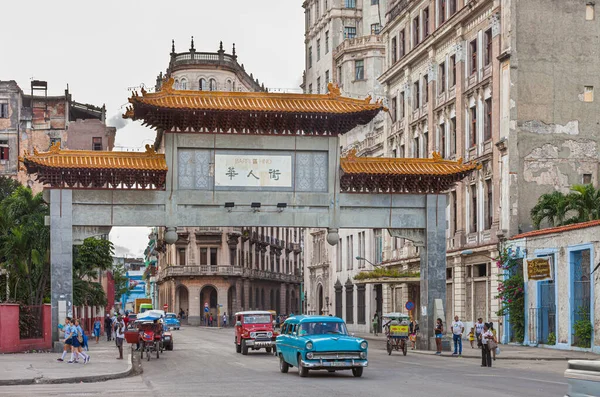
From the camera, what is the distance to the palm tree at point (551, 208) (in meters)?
47.3

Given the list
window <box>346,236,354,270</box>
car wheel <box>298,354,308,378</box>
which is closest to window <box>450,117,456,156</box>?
window <box>346,236,354,270</box>

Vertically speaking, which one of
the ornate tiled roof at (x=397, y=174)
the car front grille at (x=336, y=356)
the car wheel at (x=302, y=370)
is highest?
the ornate tiled roof at (x=397, y=174)

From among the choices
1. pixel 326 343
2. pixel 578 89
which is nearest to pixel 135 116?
pixel 326 343

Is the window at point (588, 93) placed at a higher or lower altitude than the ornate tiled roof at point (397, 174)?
higher

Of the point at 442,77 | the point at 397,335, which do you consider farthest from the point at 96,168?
the point at 442,77

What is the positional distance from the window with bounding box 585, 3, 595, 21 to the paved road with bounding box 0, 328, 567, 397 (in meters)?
22.7

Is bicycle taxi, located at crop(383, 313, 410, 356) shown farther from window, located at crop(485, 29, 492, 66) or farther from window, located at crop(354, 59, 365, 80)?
window, located at crop(354, 59, 365, 80)

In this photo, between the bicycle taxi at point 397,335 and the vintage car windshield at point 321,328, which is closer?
the vintage car windshield at point 321,328

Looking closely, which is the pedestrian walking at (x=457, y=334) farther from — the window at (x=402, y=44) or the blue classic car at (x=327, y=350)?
the window at (x=402, y=44)

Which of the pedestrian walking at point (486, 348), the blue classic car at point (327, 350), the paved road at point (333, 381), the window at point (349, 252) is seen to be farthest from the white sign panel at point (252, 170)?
the window at point (349, 252)

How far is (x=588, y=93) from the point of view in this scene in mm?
52031

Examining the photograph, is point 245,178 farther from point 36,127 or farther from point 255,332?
point 36,127

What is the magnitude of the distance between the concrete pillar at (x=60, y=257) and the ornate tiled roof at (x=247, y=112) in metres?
4.84

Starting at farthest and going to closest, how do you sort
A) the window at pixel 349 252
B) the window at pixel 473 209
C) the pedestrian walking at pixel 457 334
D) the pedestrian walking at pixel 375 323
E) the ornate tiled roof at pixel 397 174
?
the window at pixel 349 252 < the pedestrian walking at pixel 375 323 < the window at pixel 473 209 < the ornate tiled roof at pixel 397 174 < the pedestrian walking at pixel 457 334
